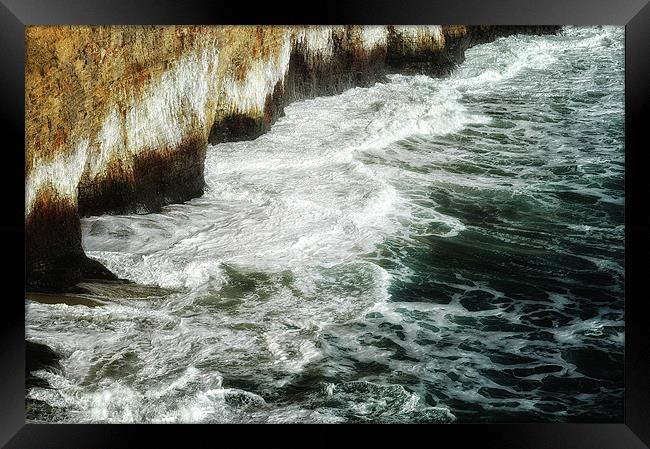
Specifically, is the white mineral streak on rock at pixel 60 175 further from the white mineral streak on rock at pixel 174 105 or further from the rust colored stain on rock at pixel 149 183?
the white mineral streak on rock at pixel 174 105

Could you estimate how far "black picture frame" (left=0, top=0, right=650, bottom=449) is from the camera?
12.1 ft

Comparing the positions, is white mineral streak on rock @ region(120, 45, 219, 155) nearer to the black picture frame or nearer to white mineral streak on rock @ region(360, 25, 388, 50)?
the black picture frame

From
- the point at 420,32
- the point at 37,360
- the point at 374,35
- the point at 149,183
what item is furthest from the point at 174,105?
the point at 37,360

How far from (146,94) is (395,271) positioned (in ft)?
5.92

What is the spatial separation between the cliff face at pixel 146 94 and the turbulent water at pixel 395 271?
5.5 inches

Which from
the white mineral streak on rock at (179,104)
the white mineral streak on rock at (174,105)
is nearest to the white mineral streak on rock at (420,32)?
the white mineral streak on rock at (179,104)

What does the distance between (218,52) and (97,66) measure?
2.30ft

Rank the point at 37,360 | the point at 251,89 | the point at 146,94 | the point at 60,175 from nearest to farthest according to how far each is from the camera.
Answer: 1. the point at 37,360
2. the point at 60,175
3. the point at 146,94
4. the point at 251,89

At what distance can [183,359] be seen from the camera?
373 cm

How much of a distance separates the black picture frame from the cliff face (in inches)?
3.2

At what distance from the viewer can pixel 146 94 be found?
4.01 meters

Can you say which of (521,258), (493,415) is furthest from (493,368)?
(521,258)

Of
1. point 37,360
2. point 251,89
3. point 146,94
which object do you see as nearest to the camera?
point 37,360
